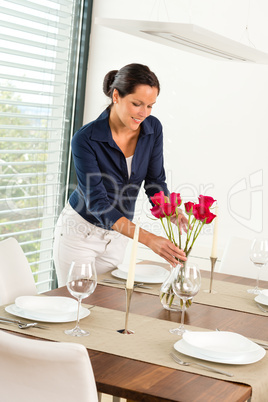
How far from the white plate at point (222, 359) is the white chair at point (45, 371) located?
0.42 m

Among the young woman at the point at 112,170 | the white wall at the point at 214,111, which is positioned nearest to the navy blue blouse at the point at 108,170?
the young woman at the point at 112,170

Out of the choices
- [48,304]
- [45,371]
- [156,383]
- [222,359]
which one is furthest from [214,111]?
[45,371]

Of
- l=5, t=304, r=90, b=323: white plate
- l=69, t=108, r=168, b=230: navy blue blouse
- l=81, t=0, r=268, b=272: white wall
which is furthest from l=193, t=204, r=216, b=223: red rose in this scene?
l=81, t=0, r=268, b=272: white wall

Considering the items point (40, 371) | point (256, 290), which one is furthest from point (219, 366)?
point (256, 290)

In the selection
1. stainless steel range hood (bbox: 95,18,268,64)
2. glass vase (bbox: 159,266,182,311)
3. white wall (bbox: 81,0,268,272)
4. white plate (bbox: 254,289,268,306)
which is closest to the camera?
stainless steel range hood (bbox: 95,18,268,64)

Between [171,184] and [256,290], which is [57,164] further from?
[256,290]

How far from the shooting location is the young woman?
247 cm

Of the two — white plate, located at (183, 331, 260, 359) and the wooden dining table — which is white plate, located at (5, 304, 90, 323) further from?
white plate, located at (183, 331, 260, 359)

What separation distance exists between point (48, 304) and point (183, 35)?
958 millimetres

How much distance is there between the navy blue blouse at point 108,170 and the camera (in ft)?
8.20

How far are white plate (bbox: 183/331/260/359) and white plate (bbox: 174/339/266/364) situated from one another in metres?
0.01

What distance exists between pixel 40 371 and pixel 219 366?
1.73 feet

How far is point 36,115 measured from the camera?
3.86 meters

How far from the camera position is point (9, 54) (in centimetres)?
358
